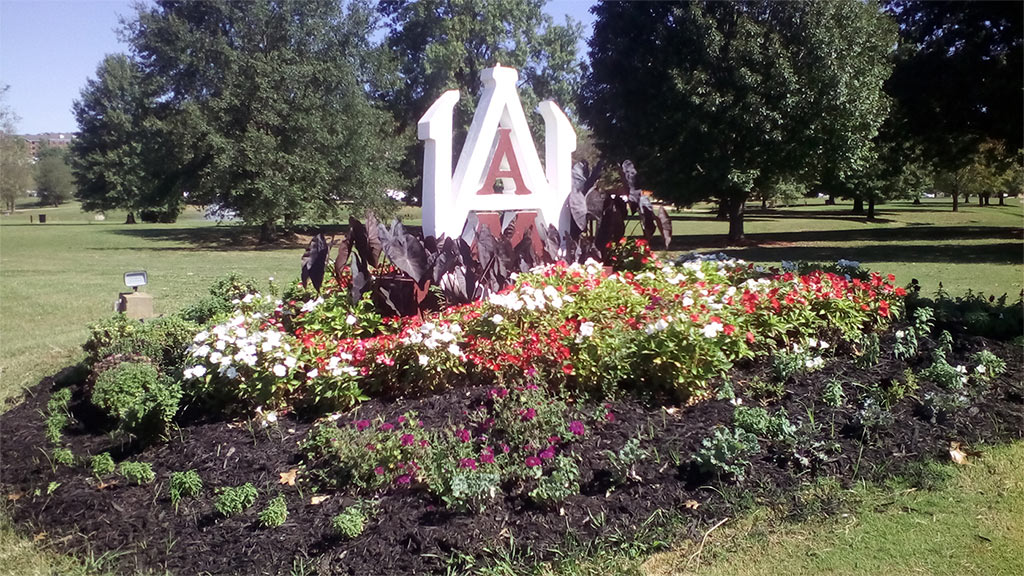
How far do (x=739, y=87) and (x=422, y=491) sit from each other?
17607 millimetres

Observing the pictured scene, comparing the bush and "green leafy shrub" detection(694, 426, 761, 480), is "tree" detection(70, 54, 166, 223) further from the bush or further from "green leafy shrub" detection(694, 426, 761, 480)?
"green leafy shrub" detection(694, 426, 761, 480)

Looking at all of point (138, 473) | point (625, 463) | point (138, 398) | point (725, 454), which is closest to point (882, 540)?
point (725, 454)

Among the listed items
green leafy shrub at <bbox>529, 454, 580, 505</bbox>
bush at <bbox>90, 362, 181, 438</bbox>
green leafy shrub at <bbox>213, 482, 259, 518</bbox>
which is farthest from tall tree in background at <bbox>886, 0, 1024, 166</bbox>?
green leafy shrub at <bbox>213, 482, 259, 518</bbox>

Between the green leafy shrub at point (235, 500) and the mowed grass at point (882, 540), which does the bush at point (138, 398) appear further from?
the mowed grass at point (882, 540)

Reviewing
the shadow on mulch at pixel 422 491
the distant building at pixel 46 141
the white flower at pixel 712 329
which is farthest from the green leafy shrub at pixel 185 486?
the distant building at pixel 46 141

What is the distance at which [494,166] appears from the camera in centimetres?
706

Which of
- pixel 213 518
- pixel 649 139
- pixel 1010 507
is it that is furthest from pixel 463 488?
pixel 649 139

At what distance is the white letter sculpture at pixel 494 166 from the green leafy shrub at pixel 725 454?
133 inches

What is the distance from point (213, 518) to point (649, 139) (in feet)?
61.5

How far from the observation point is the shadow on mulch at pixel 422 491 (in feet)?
10.9

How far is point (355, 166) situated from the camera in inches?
1010

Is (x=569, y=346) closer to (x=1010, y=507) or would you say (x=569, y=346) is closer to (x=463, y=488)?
(x=463, y=488)

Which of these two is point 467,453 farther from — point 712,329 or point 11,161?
point 11,161

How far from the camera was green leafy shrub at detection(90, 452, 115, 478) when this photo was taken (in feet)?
13.3
